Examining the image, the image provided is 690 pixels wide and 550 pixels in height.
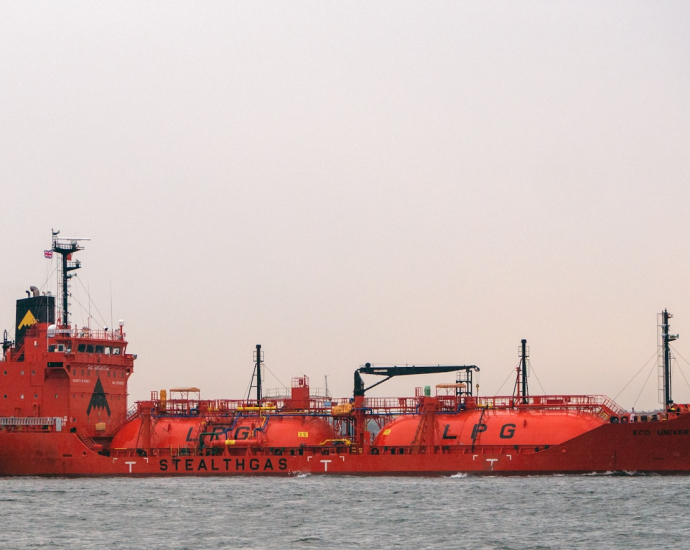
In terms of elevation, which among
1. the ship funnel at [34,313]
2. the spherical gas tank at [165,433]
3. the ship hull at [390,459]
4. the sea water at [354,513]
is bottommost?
the sea water at [354,513]

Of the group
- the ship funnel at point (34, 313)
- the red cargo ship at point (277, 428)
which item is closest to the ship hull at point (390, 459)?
the red cargo ship at point (277, 428)

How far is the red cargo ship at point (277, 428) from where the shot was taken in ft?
186

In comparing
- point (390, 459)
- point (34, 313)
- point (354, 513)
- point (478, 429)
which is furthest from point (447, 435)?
point (34, 313)

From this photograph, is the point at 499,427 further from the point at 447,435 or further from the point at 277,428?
the point at 277,428

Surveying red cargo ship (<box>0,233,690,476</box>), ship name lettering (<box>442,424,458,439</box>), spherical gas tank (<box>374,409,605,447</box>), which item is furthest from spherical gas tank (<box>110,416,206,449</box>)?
ship name lettering (<box>442,424,458,439</box>)

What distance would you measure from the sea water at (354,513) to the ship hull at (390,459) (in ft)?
2.45

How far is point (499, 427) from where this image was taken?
195ft

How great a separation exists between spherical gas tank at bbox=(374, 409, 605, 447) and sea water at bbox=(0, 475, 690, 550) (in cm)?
213

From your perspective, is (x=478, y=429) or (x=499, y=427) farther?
(x=478, y=429)

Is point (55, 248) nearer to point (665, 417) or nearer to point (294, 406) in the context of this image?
point (294, 406)

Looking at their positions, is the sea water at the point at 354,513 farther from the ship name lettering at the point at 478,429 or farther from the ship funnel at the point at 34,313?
the ship funnel at the point at 34,313

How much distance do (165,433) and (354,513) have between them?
21856 millimetres

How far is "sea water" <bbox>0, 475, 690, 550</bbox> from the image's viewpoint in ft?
130

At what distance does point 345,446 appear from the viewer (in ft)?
204
